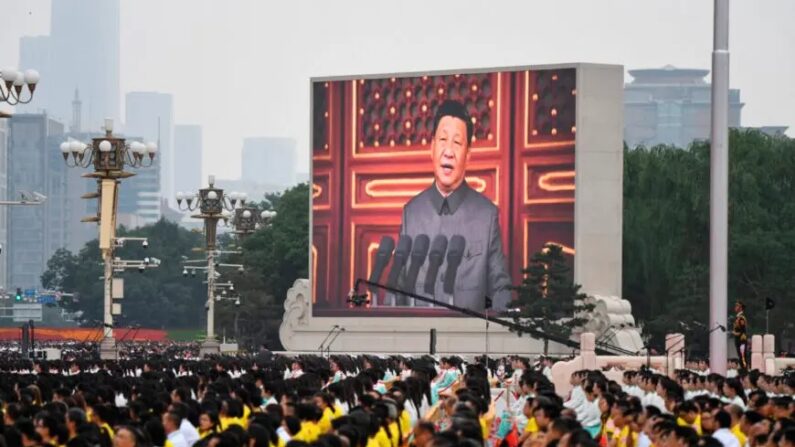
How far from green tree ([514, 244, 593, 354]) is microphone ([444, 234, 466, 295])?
2886 millimetres

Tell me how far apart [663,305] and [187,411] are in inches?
1986

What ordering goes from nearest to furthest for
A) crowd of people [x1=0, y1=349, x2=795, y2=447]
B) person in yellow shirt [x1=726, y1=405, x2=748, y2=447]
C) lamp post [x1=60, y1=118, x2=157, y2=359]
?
crowd of people [x1=0, y1=349, x2=795, y2=447]
person in yellow shirt [x1=726, y1=405, x2=748, y2=447]
lamp post [x1=60, y1=118, x2=157, y2=359]

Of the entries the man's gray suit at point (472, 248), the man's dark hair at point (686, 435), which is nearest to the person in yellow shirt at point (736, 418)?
the man's dark hair at point (686, 435)

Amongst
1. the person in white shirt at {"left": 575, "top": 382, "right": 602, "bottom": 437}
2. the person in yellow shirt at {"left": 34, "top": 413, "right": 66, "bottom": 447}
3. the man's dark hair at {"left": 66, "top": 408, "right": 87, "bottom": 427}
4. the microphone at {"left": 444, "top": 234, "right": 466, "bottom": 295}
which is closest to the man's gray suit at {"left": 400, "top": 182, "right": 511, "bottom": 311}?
the microphone at {"left": 444, "top": 234, "right": 466, "bottom": 295}

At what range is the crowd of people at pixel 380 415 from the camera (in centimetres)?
1705

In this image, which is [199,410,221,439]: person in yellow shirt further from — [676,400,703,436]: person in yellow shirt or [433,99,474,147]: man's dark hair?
[433,99,474,147]: man's dark hair

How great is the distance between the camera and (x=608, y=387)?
2655 centimetres

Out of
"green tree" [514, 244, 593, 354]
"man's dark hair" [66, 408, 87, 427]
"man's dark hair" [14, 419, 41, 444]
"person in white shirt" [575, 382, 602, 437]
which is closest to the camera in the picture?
"man's dark hair" [14, 419, 41, 444]

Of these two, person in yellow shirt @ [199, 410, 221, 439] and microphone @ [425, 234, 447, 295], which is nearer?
person in yellow shirt @ [199, 410, 221, 439]

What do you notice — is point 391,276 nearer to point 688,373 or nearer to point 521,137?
point 521,137

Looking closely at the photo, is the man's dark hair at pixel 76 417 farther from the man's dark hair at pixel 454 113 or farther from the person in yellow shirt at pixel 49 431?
the man's dark hair at pixel 454 113

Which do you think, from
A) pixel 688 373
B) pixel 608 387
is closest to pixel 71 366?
pixel 688 373

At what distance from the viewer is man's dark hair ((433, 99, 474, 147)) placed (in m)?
64.4

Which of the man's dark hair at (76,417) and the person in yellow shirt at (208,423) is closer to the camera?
the man's dark hair at (76,417)
